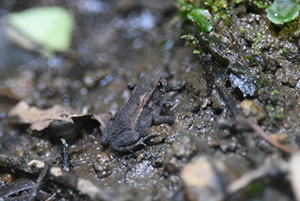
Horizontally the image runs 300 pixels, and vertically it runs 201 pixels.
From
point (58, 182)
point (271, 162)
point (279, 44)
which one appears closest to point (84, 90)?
point (58, 182)

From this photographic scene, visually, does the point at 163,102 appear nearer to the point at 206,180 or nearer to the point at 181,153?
the point at 181,153

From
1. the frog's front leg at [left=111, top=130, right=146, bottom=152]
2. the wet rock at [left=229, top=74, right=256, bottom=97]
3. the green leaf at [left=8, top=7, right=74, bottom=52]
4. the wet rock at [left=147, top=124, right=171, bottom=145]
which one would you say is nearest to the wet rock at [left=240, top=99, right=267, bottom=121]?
→ the wet rock at [left=229, top=74, right=256, bottom=97]

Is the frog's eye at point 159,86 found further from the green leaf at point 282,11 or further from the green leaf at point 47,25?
the green leaf at point 47,25

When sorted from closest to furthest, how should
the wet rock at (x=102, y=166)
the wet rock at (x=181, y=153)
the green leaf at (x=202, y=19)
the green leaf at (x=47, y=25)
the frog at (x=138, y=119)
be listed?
the wet rock at (x=181, y=153) < the wet rock at (x=102, y=166) < the frog at (x=138, y=119) < the green leaf at (x=202, y=19) < the green leaf at (x=47, y=25)

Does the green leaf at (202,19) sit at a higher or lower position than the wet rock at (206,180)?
higher

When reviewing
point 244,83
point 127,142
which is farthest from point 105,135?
point 244,83

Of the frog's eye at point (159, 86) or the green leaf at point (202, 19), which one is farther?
the frog's eye at point (159, 86)

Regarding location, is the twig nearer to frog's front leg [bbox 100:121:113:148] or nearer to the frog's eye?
the frog's eye

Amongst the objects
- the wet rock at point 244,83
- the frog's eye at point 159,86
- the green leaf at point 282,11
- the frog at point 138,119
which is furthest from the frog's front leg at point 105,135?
the green leaf at point 282,11
